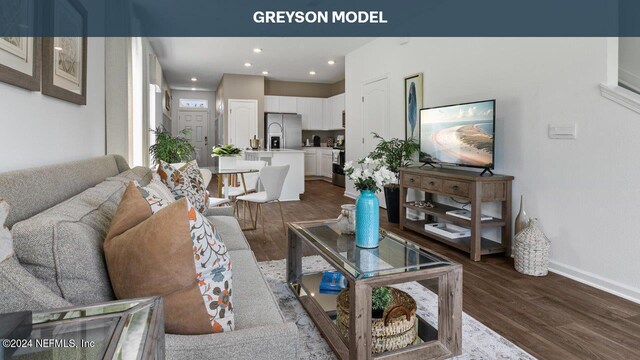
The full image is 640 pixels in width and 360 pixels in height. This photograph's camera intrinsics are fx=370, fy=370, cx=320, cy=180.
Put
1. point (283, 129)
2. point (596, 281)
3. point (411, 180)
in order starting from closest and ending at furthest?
point (596, 281)
point (411, 180)
point (283, 129)

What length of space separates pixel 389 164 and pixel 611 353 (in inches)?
125

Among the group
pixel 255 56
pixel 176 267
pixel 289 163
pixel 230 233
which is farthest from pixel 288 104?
pixel 176 267

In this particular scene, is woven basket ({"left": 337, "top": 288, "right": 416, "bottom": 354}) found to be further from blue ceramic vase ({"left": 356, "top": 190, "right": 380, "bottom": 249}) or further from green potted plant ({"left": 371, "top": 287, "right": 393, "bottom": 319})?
blue ceramic vase ({"left": 356, "top": 190, "right": 380, "bottom": 249})

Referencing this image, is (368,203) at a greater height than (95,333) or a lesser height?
greater

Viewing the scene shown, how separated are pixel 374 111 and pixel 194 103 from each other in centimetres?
831

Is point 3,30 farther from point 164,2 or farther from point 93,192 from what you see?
point 164,2

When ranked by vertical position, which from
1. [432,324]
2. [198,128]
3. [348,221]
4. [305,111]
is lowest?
[432,324]

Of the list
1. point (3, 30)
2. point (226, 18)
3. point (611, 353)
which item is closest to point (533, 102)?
point (611, 353)

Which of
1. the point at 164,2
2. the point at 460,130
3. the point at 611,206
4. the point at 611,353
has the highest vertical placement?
the point at 164,2

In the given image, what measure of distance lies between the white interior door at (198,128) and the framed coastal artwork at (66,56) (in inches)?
404

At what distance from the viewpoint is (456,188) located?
351 cm

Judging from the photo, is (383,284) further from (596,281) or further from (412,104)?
(412,104)

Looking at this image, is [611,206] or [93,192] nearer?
[93,192]

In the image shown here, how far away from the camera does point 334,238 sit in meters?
2.17
